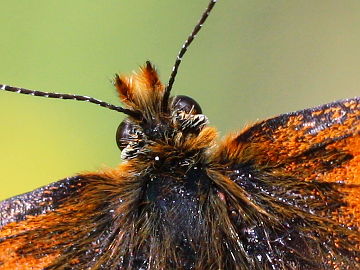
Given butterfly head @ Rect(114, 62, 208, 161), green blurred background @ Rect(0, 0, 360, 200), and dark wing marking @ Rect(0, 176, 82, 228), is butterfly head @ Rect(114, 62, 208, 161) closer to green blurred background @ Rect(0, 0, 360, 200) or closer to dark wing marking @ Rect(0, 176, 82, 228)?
dark wing marking @ Rect(0, 176, 82, 228)

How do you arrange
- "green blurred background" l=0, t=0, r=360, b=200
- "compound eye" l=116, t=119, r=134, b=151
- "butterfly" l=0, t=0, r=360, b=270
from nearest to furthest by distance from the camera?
"butterfly" l=0, t=0, r=360, b=270 → "compound eye" l=116, t=119, r=134, b=151 → "green blurred background" l=0, t=0, r=360, b=200

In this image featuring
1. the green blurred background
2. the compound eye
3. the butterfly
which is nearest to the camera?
the butterfly

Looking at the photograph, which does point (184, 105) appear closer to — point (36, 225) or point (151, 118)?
point (151, 118)

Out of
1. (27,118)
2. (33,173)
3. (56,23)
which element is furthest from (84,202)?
(56,23)

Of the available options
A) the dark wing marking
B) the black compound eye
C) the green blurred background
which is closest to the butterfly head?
the black compound eye

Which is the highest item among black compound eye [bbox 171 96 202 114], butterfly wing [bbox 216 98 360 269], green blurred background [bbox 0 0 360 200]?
green blurred background [bbox 0 0 360 200]

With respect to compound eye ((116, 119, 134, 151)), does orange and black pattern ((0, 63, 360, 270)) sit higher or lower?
lower

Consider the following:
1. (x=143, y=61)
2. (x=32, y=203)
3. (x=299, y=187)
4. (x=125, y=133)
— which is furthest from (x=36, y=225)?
(x=143, y=61)
